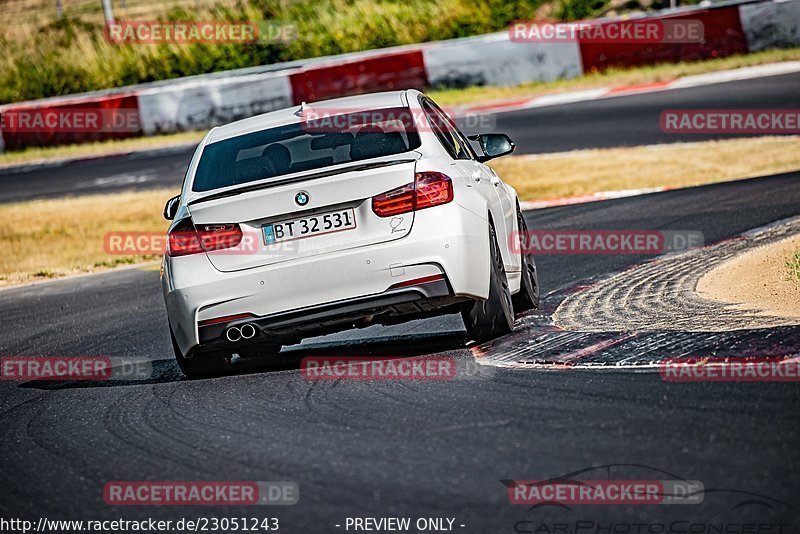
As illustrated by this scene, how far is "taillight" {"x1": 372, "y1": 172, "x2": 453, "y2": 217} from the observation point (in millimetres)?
6914

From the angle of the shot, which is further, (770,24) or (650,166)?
(770,24)

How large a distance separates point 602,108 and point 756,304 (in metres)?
14.9

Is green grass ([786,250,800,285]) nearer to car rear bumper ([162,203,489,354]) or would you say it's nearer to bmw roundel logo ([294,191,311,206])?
car rear bumper ([162,203,489,354])

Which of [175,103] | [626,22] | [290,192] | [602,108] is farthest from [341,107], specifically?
[175,103]

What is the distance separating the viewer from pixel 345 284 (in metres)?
6.90

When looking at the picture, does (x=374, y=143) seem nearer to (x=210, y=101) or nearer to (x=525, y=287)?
(x=525, y=287)

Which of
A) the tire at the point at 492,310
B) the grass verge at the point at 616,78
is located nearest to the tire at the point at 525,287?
the tire at the point at 492,310

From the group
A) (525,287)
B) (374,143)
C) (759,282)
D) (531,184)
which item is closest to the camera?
(374,143)

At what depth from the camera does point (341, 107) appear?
800 cm

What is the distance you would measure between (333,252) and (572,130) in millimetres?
14177

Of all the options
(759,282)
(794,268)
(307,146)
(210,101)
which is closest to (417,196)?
(307,146)

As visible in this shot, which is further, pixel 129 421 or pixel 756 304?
pixel 756 304

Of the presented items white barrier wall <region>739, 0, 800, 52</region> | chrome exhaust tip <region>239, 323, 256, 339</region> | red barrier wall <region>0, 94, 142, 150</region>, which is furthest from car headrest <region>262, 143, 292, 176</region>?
red barrier wall <region>0, 94, 142, 150</region>

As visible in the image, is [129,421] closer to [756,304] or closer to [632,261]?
[756,304]
